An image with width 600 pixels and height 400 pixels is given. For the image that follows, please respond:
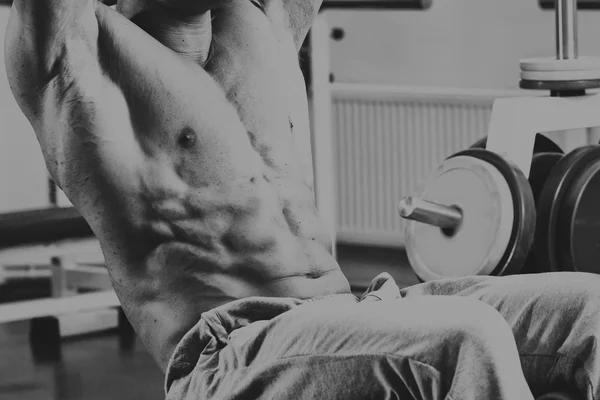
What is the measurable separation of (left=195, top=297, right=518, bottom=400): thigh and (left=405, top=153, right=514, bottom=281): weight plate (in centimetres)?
91

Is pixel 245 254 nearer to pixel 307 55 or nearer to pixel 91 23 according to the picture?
pixel 91 23

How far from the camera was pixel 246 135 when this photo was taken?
1770mm

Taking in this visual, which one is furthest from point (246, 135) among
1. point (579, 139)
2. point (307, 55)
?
point (307, 55)

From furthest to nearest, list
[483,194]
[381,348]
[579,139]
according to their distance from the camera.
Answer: [579,139]
[483,194]
[381,348]

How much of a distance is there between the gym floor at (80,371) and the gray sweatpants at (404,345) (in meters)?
1.53

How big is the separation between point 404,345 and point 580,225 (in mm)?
1191

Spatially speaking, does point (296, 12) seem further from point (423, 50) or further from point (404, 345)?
point (423, 50)

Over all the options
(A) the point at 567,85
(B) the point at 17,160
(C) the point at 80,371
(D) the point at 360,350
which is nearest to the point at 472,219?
(A) the point at 567,85

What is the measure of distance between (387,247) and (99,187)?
3.62 m

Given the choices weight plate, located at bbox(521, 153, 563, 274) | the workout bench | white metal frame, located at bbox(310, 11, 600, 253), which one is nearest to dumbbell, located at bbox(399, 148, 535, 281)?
white metal frame, located at bbox(310, 11, 600, 253)

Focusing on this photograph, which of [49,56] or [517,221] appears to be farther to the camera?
[517,221]

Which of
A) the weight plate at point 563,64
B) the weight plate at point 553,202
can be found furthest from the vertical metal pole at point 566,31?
the weight plate at point 553,202

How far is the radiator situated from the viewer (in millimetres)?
4770

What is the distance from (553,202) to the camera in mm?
2471
